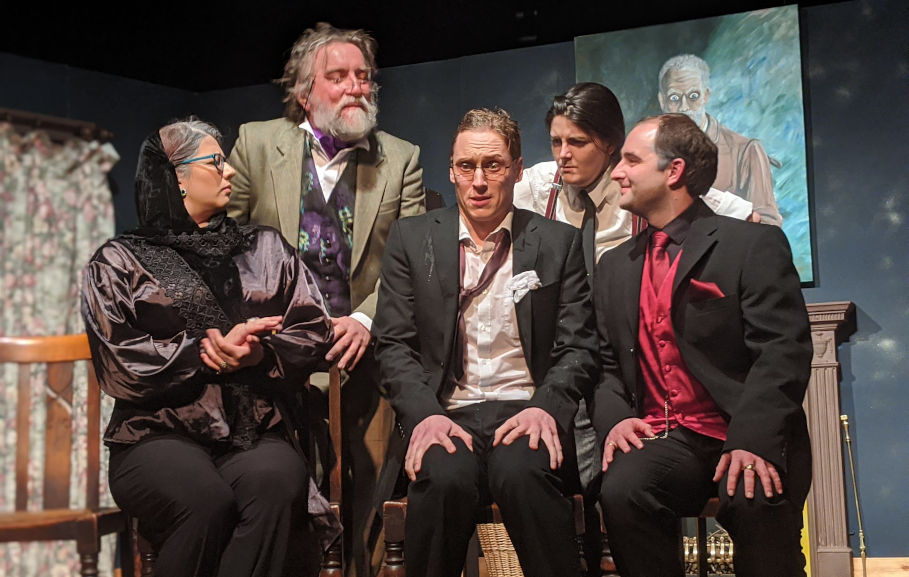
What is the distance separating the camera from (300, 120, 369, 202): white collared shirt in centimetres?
360

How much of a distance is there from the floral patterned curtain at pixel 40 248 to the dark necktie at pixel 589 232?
1.82m

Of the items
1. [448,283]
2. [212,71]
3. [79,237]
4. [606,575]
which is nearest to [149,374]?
[448,283]

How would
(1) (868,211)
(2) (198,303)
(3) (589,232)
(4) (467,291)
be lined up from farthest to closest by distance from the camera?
1. (1) (868,211)
2. (3) (589,232)
3. (4) (467,291)
4. (2) (198,303)

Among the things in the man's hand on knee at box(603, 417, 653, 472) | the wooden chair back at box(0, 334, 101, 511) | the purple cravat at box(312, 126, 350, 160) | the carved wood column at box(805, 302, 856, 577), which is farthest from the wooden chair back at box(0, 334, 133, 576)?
the carved wood column at box(805, 302, 856, 577)

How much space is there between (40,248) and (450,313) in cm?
185

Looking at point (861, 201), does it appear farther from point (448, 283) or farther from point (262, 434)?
point (262, 434)

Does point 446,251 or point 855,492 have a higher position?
point 446,251

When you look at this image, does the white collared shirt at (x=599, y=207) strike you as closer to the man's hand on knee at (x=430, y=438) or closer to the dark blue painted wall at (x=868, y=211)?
the man's hand on knee at (x=430, y=438)

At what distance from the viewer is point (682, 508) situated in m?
2.75

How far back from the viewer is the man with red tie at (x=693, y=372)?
2.60m

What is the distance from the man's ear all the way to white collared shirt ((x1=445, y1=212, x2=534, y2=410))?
61 cm

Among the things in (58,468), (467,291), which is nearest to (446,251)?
(467,291)

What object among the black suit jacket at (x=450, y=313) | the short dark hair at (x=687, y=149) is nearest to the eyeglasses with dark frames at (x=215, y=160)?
the black suit jacket at (x=450, y=313)

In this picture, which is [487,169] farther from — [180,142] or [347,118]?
[180,142]
